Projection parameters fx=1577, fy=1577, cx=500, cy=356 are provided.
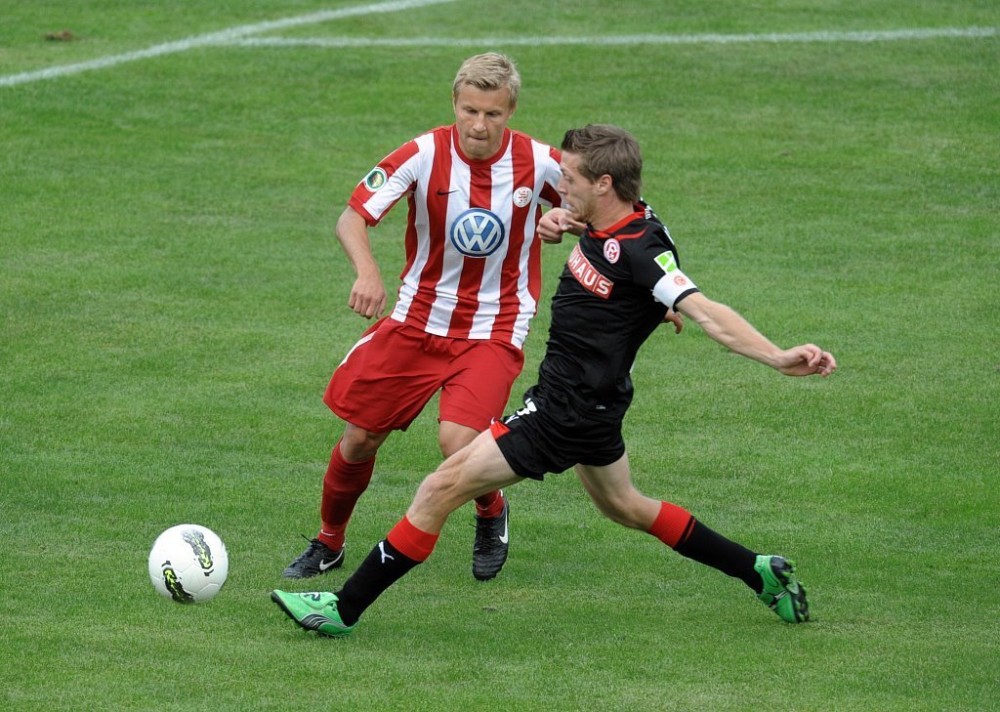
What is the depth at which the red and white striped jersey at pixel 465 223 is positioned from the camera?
23.2ft

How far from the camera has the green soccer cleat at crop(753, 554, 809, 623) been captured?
256 inches

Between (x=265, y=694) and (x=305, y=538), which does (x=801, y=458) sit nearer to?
(x=305, y=538)

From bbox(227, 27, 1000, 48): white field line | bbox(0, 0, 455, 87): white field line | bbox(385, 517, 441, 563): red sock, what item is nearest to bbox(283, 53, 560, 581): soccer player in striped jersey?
bbox(385, 517, 441, 563): red sock

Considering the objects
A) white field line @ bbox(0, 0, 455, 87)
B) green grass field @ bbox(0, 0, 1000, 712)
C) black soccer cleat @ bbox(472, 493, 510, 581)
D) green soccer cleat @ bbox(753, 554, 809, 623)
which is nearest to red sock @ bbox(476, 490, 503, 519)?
black soccer cleat @ bbox(472, 493, 510, 581)

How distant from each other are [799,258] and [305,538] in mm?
6376

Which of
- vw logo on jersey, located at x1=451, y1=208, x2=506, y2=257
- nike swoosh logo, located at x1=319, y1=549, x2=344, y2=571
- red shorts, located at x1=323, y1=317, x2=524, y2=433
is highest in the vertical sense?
vw logo on jersey, located at x1=451, y1=208, x2=506, y2=257

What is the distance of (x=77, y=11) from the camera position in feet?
61.0

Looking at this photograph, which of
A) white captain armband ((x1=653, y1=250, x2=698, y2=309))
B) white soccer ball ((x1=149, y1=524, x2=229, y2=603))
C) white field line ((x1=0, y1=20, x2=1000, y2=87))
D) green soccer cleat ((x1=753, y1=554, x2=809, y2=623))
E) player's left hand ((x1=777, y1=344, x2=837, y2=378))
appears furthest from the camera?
white field line ((x1=0, y1=20, x2=1000, y2=87))

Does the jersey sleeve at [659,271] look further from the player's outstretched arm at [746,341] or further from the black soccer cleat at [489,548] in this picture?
the black soccer cleat at [489,548]

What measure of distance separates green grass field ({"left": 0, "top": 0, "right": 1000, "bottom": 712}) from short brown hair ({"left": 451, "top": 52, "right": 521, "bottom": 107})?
88.6 inches

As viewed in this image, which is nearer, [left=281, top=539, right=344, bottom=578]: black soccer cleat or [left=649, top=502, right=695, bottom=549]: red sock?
[left=649, top=502, right=695, bottom=549]: red sock

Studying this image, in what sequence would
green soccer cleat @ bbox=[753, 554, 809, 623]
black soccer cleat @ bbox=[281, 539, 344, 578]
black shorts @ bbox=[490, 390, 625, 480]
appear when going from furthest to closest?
black soccer cleat @ bbox=[281, 539, 344, 578], green soccer cleat @ bbox=[753, 554, 809, 623], black shorts @ bbox=[490, 390, 625, 480]

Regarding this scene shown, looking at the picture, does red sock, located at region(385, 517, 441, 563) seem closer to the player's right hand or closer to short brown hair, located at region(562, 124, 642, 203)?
the player's right hand

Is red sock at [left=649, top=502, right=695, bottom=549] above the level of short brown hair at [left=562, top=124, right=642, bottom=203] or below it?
below
